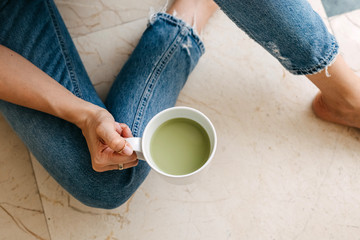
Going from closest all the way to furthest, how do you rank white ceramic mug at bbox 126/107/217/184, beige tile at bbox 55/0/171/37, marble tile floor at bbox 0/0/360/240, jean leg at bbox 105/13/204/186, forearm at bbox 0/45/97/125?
white ceramic mug at bbox 126/107/217/184 < forearm at bbox 0/45/97/125 < jean leg at bbox 105/13/204/186 < marble tile floor at bbox 0/0/360/240 < beige tile at bbox 55/0/171/37

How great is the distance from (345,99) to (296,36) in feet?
1.04

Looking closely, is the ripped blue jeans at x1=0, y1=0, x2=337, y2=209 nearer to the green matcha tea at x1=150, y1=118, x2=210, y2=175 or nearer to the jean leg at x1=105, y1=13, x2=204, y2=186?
the jean leg at x1=105, y1=13, x2=204, y2=186

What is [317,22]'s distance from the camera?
60cm

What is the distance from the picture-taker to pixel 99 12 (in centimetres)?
99

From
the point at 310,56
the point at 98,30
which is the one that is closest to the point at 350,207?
the point at 310,56

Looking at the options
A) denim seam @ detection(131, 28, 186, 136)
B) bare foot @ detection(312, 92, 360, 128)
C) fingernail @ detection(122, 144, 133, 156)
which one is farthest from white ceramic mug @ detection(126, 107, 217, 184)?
bare foot @ detection(312, 92, 360, 128)

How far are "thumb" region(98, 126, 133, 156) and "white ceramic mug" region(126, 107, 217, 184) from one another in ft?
0.04

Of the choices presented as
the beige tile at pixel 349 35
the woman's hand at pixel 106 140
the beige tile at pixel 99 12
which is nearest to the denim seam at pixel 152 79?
the woman's hand at pixel 106 140

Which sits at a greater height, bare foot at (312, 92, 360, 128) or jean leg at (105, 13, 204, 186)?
bare foot at (312, 92, 360, 128)

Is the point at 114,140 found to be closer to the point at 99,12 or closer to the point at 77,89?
the point at 77,89

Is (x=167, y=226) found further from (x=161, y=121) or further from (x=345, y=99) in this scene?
(x=345, y=99)

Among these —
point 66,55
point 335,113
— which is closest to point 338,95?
point 335,113

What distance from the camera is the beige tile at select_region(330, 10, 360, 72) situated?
95cm

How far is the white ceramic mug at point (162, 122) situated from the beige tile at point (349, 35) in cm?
65
